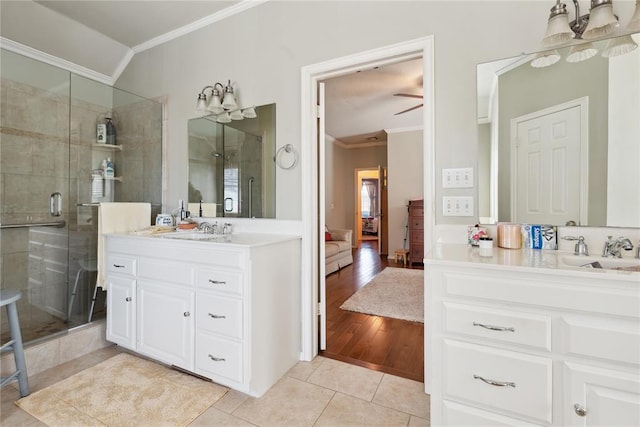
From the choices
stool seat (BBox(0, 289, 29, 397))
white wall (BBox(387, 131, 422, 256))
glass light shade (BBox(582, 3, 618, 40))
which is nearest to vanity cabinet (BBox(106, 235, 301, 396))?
stool seat (BBox(0, 289, 29, 397))

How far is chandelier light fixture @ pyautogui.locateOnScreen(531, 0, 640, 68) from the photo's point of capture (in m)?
1.23

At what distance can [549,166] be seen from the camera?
147cm

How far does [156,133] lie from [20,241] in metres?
1.36

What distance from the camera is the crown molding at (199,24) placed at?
2244 millimetres

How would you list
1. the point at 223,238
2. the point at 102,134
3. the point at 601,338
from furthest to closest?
the point at 102,134 → the point at 223,238 → the point at 601,338

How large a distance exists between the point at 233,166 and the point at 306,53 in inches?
41.9

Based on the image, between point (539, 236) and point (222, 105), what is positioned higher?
point (222, 105)

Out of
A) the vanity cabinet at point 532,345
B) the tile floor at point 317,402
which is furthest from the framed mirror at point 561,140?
the tile floor at point 317,402

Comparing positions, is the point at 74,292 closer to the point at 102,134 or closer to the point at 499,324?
the point at 102,134

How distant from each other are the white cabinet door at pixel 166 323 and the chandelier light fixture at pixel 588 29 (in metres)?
2.35

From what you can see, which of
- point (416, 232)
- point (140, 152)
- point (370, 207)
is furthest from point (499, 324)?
point (370, 207)

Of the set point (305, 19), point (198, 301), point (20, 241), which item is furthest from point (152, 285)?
point (305, 19)

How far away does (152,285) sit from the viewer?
6.19 feet

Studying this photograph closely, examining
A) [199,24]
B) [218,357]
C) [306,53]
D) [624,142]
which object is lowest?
[218,357]
